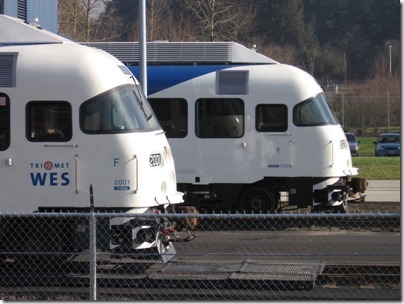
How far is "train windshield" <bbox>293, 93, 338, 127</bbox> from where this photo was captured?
18.3 m

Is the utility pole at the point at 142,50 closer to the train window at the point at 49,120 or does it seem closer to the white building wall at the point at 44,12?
the train window at the point at 49,120

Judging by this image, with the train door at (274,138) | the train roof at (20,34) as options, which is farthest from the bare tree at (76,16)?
the train roof at (20,34)

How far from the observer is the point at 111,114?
1257 centimetres

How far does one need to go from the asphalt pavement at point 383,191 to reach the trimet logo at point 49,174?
35.5 feet

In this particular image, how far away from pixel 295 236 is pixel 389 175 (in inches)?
467

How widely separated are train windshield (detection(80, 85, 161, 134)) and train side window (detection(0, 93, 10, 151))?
0.99 meters

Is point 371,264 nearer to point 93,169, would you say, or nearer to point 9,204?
point 93,169

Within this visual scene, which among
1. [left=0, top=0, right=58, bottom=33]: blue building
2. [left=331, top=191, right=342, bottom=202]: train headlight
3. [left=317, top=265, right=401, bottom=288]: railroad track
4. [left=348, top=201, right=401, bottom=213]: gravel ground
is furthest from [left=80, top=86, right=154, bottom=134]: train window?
[left=0, top=0, right=58, bottom=33]: blue building

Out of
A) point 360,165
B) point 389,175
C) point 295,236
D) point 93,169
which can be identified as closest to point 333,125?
point 295,236

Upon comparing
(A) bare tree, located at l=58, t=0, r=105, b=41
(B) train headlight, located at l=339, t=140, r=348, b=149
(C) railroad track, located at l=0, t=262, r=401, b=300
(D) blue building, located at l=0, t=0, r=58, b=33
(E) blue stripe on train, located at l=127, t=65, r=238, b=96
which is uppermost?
(A) bare tree, located at l=58, t=0, r=105, b=41

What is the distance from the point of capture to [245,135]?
1838cm

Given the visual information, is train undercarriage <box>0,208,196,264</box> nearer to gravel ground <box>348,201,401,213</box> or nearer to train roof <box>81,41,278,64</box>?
train roof <box>81,41,278,64</box>

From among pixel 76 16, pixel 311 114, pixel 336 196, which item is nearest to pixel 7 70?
pixel 311 114

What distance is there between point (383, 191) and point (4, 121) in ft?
43.5
